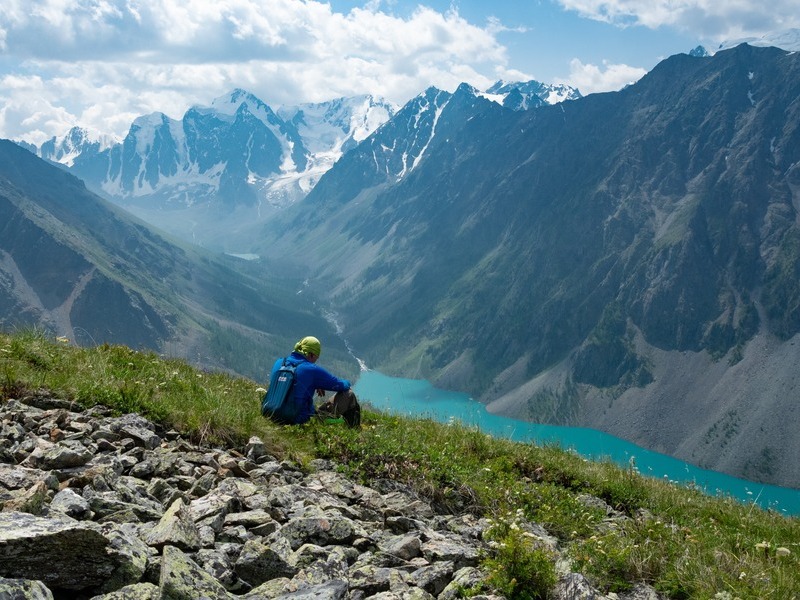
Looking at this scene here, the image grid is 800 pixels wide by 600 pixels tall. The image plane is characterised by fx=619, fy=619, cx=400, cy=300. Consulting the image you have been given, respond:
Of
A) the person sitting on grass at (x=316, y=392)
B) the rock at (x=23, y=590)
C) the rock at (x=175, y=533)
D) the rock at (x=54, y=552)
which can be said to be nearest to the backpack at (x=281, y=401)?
the person sitting on grass at (x=316, y=392)

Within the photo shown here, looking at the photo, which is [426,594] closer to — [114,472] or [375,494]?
[375,494]

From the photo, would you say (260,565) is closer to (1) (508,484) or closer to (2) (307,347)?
(1) (508,484)

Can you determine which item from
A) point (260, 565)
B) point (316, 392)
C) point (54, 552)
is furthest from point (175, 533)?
point (316, 392)

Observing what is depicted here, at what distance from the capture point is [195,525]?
7.65 metres

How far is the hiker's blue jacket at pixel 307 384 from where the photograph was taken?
13.8m

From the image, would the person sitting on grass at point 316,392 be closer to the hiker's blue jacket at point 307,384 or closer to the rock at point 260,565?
the hiker's blue jacket at point 307,384

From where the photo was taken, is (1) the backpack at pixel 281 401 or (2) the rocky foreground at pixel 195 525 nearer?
(2) the rocky foreground at pixel 195 525

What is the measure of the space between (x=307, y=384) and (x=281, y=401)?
0.80m

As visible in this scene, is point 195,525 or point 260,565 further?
point 195,525

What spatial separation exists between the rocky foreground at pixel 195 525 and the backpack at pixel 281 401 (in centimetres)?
204

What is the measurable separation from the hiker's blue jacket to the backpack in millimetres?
122

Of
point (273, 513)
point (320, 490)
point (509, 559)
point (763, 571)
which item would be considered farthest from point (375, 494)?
point (763, 571)

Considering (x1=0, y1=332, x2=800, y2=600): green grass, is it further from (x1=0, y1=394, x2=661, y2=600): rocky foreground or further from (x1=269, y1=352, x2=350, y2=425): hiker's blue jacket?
(x1=269, y1=352, x2=350, y2=425): hiker's blue jacket

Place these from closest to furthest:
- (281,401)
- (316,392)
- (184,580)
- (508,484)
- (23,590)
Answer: (23,590), (184,580), (508,484), (281,401), (316,392)
